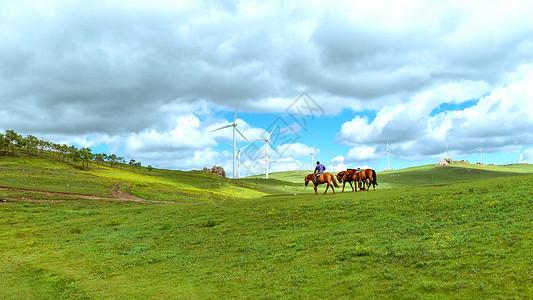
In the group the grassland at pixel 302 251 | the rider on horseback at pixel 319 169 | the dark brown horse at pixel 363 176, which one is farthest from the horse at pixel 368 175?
the grassland at pixel 302 251

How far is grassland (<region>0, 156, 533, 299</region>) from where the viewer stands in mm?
10547

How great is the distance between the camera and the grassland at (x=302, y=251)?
34.6 ft

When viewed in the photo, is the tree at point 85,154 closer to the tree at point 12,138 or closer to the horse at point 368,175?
the tree at point 12,138

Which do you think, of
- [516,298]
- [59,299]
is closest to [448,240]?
[516,298]

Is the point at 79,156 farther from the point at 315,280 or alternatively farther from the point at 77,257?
the point at 315,280

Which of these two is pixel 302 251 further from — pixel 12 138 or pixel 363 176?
pixel 12 138

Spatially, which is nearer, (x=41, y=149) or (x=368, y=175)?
(x=368, y=175)

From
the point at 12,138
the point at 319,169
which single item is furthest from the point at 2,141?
the point at 319,169

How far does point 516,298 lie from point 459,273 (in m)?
2.08

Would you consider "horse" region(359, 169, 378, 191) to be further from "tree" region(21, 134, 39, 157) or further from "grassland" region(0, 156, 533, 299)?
"tree" region(21, 134, 39, 157)

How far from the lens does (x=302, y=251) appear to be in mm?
16641

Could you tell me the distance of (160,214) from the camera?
36.1 meters

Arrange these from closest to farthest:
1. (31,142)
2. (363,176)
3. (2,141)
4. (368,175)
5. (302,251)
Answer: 1. (302,251)
2. (368,175)
3. (363,176)
4. (2,141)
5. (31,142)

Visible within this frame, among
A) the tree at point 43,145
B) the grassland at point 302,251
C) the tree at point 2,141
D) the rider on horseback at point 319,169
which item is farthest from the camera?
the tree at point 43,145
